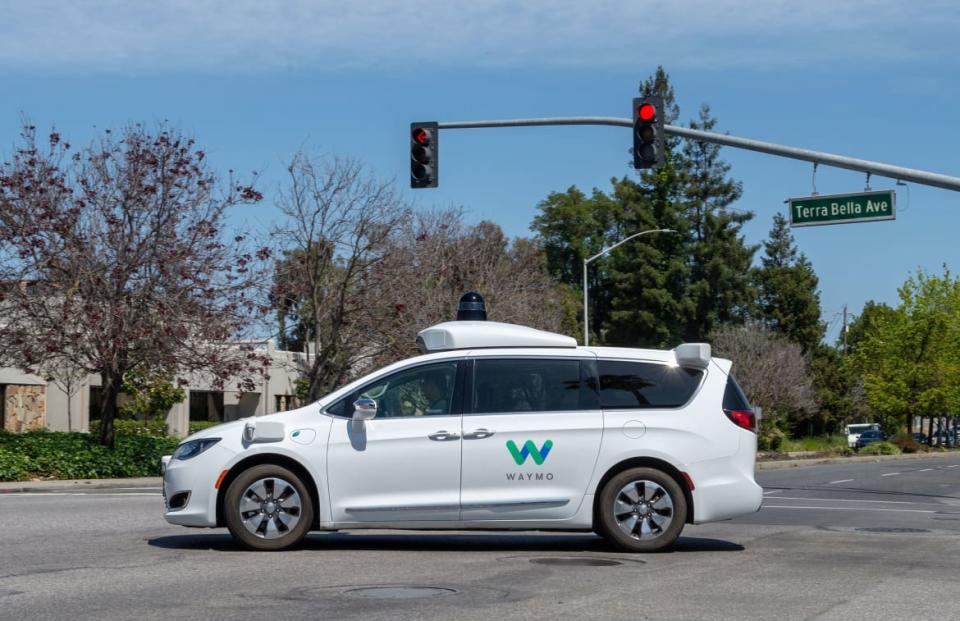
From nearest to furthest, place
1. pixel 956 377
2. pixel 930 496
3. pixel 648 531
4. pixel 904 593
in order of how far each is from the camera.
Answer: pixel 904 593 → pixel 648 531 → pixel 930 496 → pixel 956 377

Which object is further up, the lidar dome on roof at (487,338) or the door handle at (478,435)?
the lidar dome on roof at (487,338)

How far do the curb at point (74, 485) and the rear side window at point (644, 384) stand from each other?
15.0 metres

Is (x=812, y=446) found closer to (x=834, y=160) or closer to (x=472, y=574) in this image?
(x=834, y=160)

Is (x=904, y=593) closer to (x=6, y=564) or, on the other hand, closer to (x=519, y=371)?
(x=519, y=371)

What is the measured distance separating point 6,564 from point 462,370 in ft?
13.7

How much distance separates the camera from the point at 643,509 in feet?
38.5

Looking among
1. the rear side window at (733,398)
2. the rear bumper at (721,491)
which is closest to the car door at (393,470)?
the rear bumper at (721,491)

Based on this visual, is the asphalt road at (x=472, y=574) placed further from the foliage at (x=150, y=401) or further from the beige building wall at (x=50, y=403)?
the foliage at (x=150, y=401)

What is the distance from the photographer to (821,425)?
284 ft

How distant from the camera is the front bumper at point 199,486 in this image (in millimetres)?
11531

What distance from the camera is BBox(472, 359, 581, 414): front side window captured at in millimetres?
11836

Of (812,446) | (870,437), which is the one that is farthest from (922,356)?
(812,446)

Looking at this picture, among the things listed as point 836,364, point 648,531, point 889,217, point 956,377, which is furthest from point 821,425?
point 648,531

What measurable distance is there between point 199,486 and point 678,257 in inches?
2762
